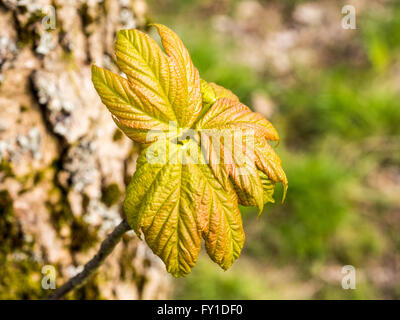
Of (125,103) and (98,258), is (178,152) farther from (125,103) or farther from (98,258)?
(98,258)

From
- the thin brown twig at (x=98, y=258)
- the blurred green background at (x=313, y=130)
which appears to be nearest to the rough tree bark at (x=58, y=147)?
the thin brown twig at (x=98, y=258)

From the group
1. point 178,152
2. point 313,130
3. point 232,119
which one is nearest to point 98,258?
point 178,152

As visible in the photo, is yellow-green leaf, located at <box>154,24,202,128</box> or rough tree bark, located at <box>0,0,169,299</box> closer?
yellow-green leaf, located at <box>154,24,202,128</box>

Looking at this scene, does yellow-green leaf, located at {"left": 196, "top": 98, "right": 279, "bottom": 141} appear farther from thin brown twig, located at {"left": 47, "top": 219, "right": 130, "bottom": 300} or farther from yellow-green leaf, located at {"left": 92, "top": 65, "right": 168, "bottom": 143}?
thin brown twig, located at {"left": 47, "top": 219, "right": 130, "bottom": 300}

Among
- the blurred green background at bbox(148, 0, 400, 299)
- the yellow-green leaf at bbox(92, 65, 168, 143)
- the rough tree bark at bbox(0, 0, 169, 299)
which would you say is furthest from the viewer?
the blurred green background at bbox(148, 0, 400, 299)

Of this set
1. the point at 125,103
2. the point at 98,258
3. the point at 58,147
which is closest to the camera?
the point at 125,103

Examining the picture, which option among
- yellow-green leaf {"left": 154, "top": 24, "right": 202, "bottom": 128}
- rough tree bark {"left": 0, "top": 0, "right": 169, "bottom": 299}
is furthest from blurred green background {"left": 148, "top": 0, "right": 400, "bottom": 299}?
yellow-green leaf {"left": 154, "top": 24, "right": 202, "bottom": 128}
